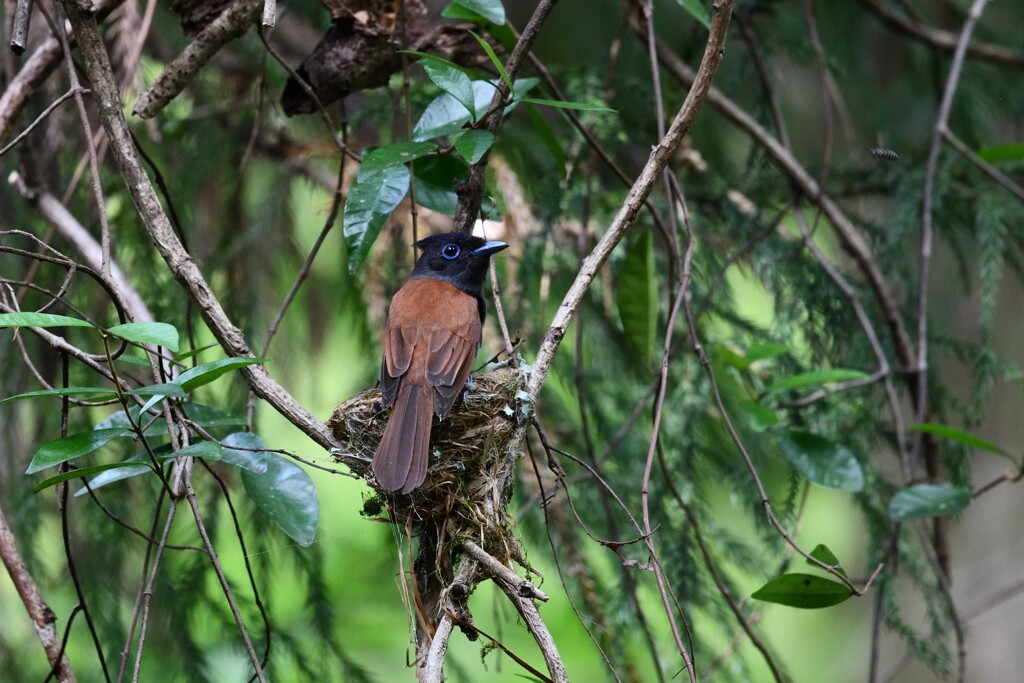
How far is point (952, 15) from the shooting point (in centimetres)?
658

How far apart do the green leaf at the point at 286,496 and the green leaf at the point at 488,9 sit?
1328 mm

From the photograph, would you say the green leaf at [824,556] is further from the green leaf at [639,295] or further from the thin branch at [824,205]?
the thin branch at [824,205]

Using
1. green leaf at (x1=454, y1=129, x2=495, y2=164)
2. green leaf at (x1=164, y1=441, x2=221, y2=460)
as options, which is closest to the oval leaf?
green leaf at (x1=164, y1=441, x2=221, y2=460)

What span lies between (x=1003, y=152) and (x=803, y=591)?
1.98 m

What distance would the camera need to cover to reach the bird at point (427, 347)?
2.69m

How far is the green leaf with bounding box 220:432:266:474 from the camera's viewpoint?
98.0 inches

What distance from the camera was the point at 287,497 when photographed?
97.7 inches

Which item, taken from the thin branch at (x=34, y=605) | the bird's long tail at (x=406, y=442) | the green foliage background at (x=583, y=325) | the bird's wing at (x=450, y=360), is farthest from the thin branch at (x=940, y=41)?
the thin branch at (x=34, y=605)

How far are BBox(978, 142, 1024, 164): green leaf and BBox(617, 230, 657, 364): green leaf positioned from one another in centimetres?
143

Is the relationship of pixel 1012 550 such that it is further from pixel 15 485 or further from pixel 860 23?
pixel 15 485

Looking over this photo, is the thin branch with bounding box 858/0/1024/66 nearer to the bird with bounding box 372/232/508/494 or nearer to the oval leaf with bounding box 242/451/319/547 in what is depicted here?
the bird with bounding box 372/232/508/494

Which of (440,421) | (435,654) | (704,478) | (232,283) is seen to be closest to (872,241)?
(704,478)

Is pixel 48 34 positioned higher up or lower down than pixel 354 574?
higher up

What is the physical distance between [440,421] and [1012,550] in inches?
260
